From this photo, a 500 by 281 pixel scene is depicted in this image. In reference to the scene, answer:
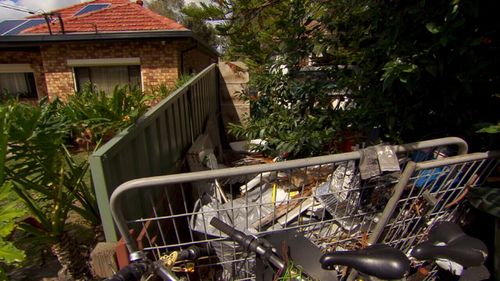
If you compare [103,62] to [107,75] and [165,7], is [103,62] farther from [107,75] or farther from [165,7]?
[165,7]

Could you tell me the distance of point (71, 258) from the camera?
Result: 2111 mm

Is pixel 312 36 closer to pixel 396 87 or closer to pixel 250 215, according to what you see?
pixel 396 87

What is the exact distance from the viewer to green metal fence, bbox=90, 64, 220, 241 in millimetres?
1431

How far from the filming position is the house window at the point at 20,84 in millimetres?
9438

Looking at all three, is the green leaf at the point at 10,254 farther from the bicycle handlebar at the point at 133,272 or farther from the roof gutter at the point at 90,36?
the roof gutter at the point at 90,36

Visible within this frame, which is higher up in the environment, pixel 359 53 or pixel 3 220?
pixel 359 53

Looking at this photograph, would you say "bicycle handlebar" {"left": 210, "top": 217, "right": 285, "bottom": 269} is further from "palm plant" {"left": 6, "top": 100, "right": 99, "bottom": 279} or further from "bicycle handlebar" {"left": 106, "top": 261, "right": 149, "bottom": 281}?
"palm plant" {"left": 6, "top": 100, "right": 99, "bottom": 279}

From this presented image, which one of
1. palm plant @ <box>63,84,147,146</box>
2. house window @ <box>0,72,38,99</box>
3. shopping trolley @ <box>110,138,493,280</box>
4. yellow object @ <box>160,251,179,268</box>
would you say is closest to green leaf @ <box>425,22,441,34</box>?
shopping trolley @ <box>110,138,493,280</box>

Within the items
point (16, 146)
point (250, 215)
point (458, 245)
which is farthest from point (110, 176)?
point (458, 245)

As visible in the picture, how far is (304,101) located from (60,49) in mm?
8788

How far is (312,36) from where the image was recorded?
2.87 m

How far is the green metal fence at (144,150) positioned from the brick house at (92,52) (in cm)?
570

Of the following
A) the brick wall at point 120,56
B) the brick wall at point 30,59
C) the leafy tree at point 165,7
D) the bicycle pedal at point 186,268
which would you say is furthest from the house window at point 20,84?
the leafy tree at point 165,7

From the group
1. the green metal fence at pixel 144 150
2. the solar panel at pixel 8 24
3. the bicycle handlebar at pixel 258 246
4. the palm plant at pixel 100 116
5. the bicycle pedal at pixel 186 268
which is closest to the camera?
the bicycle handlebar at pixel 258 246
